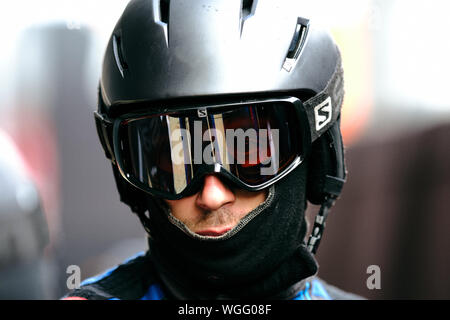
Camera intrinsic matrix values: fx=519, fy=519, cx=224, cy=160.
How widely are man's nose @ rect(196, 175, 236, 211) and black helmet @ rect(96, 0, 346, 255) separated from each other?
8.7 inches

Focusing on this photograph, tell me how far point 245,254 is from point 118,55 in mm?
719

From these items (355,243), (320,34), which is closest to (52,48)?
(355,243)

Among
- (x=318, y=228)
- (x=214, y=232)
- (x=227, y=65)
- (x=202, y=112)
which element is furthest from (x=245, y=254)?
(x=227, y=65)

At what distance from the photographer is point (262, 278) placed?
5.07ft

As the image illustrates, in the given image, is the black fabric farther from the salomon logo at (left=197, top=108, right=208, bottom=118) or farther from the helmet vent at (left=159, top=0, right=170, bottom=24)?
the helmet vent at (left=159, top=0, right=170, bottom=24)

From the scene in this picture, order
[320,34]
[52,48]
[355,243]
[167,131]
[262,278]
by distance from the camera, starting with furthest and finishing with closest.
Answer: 1. [52,48]
2. [355,243]
3. [320,34]
4. [262,278]
5. [167,131]

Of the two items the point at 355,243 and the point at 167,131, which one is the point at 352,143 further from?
the point at 167,131

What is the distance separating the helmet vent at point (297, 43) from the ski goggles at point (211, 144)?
0.13m

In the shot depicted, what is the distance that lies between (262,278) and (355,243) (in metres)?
2.81

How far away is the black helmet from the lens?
4.68ft

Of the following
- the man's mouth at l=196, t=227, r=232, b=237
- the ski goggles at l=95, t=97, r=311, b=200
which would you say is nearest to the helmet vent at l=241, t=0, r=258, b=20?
the ski goggles at l=95, t=97, r=311, b=200

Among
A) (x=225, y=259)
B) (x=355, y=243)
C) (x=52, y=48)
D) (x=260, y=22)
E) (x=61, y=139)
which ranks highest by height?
(x=260, y=22)

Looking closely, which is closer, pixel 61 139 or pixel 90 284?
pixel 90 284

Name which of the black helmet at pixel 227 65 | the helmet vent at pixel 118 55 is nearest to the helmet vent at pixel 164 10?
the black helmet at pixel 227 65
